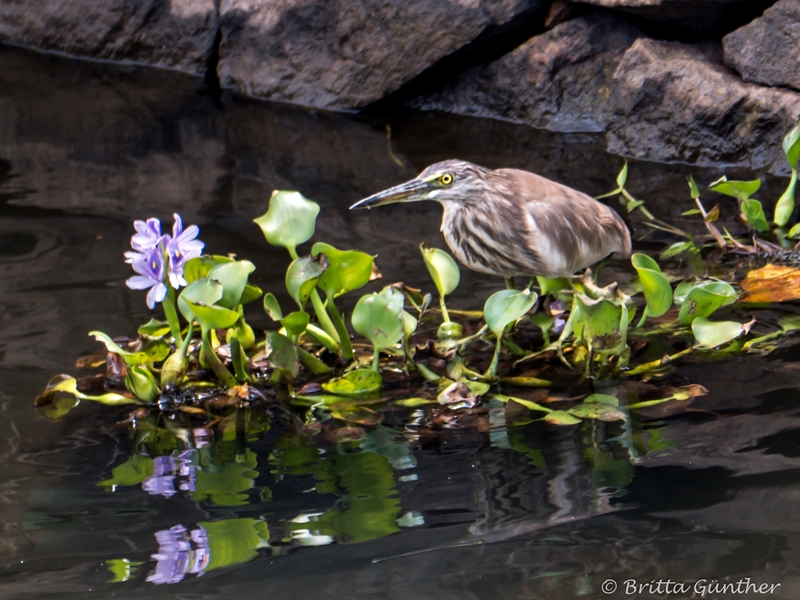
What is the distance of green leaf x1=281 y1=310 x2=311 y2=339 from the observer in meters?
2.92

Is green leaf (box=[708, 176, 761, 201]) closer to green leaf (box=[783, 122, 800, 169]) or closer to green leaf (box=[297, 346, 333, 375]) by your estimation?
green leaf (box=[783, 122, 800, 169])

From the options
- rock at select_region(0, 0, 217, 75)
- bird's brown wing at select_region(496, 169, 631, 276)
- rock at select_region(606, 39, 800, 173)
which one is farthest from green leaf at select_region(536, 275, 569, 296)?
rock at select_region(0, 0, 217, 75)

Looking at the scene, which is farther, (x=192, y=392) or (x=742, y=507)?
(x=192, y=392)

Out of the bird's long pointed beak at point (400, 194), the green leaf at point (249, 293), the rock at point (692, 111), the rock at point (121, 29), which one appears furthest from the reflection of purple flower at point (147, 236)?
the rock at point (121, 29)

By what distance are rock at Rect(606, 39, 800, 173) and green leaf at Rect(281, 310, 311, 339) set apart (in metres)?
3.16

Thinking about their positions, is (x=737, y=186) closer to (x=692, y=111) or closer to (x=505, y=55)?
(x=692, y=111)

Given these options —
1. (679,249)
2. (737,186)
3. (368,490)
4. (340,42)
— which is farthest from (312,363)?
(340,42)

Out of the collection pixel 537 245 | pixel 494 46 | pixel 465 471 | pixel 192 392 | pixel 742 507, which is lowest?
pixel 742 507

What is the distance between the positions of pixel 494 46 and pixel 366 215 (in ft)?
7.71

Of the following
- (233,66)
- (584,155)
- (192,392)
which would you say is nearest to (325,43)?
(233,66)

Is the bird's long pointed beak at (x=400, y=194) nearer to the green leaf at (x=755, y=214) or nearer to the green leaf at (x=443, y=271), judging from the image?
the green leaf at (x=443, y=271)

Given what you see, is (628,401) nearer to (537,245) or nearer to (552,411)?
(552,411)

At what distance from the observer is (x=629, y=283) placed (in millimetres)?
3680

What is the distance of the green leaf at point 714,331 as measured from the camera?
2.87 meters
